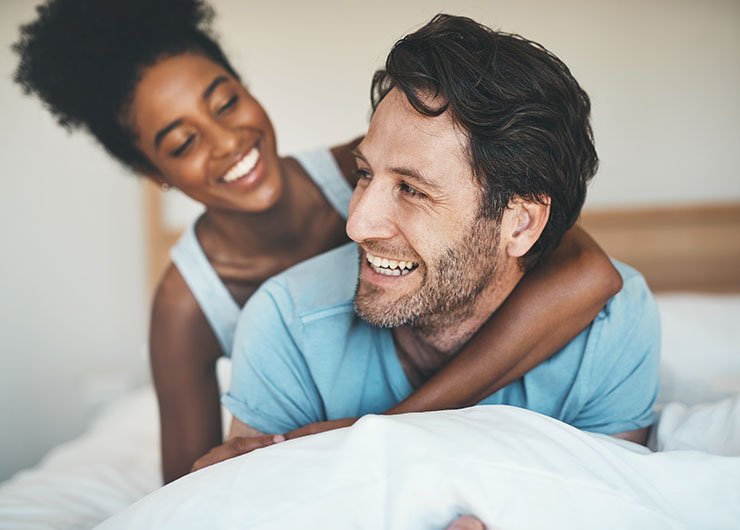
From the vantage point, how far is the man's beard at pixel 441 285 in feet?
3.08

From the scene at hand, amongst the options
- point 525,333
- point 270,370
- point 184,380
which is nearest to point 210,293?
point 184,380

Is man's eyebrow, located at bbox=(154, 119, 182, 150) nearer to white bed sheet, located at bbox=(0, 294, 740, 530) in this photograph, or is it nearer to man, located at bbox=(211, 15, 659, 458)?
man, located at bbox=(211, 15, 659, 458)

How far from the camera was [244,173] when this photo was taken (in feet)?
3.85

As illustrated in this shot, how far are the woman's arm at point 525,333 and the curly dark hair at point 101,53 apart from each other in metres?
0.67

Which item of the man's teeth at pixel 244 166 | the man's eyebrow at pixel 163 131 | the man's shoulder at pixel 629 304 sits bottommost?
the man's shoulder at pixel 629 304

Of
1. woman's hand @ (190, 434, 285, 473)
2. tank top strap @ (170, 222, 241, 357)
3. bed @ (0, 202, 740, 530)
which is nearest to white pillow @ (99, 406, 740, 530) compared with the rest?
bed @ (0, 202, 740, 530)

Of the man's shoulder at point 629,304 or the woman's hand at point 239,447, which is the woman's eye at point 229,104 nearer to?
the woman's hand at point 239,447

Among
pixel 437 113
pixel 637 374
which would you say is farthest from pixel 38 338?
pixel 637 374

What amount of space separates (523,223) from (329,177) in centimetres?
42

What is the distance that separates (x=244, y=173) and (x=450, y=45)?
47 centimetres

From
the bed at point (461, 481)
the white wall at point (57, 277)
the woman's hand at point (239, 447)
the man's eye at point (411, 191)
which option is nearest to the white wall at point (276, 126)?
the white wall at point (57, 277)

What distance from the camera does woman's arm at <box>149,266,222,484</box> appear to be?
1.20m

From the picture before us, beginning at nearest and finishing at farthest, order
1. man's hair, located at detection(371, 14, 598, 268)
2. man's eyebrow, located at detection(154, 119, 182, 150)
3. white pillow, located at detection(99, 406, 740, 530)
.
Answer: white pillow, located at detection(99, 406, 740, 530)
man's hair, located at detection(371, 14, 598, 268)
man's eyebrow, located at detection(154, 119, 182, 150)

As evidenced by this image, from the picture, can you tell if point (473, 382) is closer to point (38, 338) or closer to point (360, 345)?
point (360, 345)
